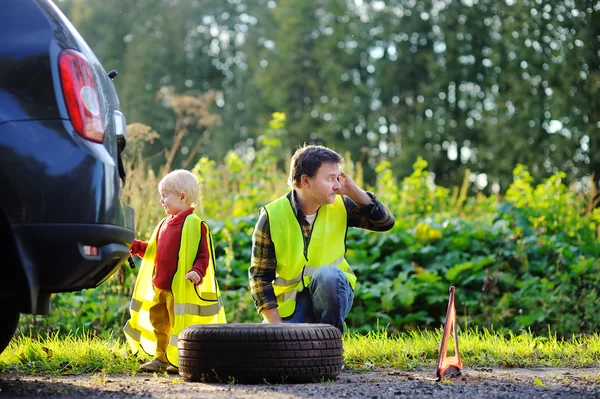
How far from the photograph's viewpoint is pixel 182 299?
14.7ft

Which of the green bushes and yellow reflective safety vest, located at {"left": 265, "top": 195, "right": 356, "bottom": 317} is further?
the green bushes

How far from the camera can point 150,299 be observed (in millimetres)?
4594

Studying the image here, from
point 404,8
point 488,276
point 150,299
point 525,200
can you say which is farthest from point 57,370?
point 404,8

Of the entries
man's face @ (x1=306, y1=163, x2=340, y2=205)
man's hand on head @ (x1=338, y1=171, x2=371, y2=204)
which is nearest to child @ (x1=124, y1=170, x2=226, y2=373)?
man's face @ (x1=306, y1=163, x2=340, y2=205)

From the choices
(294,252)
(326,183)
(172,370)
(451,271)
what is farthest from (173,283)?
(451,271)

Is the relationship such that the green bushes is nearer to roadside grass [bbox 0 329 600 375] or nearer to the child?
roadside grass [bbox 0 329 600 375]

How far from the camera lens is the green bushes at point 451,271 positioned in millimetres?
6629

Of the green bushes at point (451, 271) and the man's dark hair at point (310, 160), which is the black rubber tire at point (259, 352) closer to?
the man's dark hair at point (310, 160)

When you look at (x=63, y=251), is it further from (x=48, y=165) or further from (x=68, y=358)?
(x=68, y=358)

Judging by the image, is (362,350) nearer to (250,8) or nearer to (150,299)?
(150,299)

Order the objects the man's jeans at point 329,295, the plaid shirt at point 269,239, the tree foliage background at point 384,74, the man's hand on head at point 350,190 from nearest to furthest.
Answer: the man's jeans at point 329,295
the plaid shirt at point 269,239
the man's hand on head at point 350,190
the tree foliage background at point 384,74

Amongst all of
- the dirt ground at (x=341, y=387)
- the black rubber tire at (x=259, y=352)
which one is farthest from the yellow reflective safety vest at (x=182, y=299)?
the black rubber tire at (x=259, y=352)

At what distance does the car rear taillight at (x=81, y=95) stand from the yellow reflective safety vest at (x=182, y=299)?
141cm

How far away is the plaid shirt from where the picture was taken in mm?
4387
